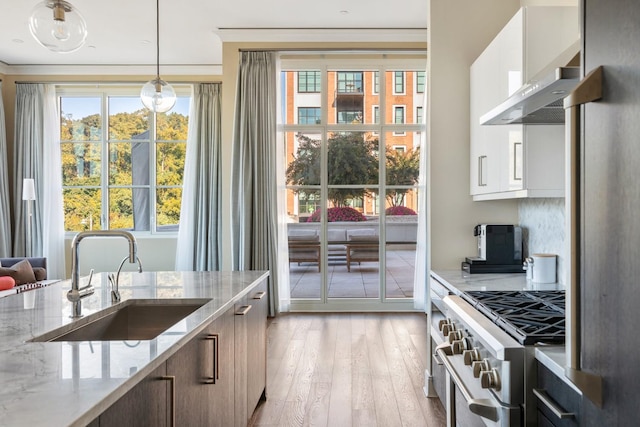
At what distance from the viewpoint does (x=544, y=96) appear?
172cm

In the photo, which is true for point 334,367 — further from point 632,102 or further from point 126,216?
point 126,216

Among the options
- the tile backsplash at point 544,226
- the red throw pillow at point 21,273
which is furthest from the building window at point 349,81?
the red throw pillow at point 21,273

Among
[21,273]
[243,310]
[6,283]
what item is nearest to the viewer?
[243,310]

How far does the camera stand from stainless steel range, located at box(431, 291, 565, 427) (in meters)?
1.38

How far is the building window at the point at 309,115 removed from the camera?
5781 mm

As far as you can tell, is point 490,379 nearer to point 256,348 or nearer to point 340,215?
point 256,348

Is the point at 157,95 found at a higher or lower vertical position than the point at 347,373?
higher

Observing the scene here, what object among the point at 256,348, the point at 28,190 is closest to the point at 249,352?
the point at 256,348

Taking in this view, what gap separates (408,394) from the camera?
3211 millimetres

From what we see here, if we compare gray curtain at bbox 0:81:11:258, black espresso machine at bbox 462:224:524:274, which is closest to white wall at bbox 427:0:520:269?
black espresso machine at bbox 462:224:524:274

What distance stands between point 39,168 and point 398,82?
5.18 meters

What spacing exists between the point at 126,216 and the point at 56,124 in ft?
5.42

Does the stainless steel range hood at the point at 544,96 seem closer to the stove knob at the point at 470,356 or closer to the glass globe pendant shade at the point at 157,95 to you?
the stove knob at the point at 470,356

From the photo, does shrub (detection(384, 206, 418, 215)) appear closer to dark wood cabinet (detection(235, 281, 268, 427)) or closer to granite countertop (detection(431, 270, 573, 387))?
granite countertop (detection(431, 270, 573, 387))
